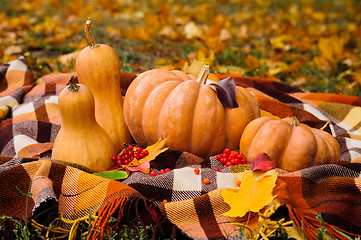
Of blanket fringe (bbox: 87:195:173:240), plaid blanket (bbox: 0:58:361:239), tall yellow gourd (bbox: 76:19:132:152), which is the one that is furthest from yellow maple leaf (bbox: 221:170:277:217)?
tall yellow gourd (bbox: 76:19:132:152)

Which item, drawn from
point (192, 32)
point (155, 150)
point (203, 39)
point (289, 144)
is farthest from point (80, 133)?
point (192, 32)

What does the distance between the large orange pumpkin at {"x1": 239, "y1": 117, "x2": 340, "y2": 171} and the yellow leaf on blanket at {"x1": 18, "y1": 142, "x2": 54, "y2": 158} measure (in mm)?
1187

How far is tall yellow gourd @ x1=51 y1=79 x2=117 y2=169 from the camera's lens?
1890mm

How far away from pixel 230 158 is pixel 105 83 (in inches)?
33.3

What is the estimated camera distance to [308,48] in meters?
4.70

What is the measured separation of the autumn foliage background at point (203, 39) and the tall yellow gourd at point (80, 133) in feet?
4.40

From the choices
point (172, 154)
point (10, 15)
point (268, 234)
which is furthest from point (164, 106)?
point (10, 15)

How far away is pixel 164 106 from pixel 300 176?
0.81 m

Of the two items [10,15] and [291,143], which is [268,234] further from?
[10,15]

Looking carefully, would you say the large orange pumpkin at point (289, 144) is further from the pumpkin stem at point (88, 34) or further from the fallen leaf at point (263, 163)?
the pumpkin stem at point (88, 34)

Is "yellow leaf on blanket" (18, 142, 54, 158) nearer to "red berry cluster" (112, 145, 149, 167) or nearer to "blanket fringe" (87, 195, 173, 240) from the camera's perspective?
"red berry cluster" (112, 145, 149, 167)

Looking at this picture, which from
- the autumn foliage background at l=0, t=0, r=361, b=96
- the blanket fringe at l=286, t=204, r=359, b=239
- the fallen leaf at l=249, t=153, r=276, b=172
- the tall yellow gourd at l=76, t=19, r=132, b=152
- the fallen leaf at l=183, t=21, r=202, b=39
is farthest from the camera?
the fallen leaf at l=183, t=21, r=202, b=39

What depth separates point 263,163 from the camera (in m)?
1.80

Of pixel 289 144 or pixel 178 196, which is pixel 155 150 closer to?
pixel 178 196
